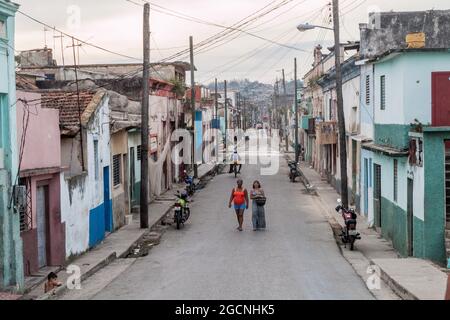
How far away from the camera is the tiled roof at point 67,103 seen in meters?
20.0

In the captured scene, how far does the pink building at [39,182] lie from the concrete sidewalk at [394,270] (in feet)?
22.7

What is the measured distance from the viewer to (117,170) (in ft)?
82.3

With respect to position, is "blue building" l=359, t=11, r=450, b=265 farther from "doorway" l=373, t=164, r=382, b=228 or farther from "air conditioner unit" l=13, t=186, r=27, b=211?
"air conditioner unit" l=13, t=186, r=27, b=211

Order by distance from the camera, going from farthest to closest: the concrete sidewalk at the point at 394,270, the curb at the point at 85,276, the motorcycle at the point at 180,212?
the motorcycle at the point at 180,212, the curb at the point at 85,276, the concrete sidewalk at the point at 394,270

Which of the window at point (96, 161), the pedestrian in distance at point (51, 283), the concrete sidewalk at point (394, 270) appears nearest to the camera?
the concrete sidewalk at point (394, 270)

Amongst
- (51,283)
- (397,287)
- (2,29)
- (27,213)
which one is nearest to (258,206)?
(27,213)

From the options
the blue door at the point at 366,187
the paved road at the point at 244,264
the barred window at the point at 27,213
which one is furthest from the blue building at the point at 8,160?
the blue door at the point at 366,187

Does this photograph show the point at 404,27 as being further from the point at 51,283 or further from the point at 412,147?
the point at 51,283

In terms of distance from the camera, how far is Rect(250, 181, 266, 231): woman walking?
2215 cm

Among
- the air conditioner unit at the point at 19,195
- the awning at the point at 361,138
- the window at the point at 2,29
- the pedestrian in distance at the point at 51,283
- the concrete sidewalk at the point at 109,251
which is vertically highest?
the window at the point at 2,29

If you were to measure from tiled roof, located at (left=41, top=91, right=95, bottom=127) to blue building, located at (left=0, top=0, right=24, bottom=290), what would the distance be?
5.20 metres

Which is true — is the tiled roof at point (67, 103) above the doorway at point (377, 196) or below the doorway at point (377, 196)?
above

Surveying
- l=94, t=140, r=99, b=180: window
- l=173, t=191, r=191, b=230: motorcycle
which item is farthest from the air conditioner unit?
l=173, t=191, r=191, b=230: motorcycle

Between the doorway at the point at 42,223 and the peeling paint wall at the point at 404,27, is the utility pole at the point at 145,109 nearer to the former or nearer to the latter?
the doorway at the point at 42,223
